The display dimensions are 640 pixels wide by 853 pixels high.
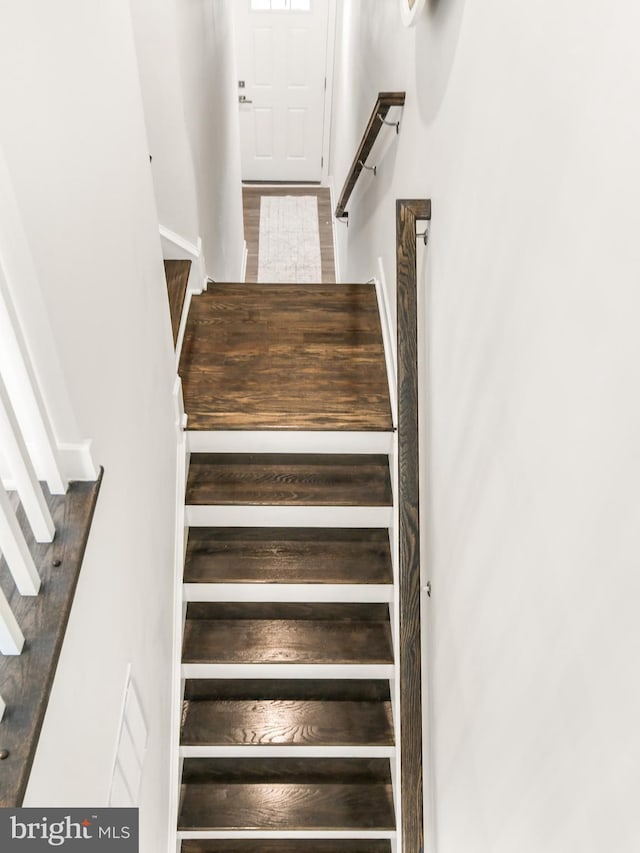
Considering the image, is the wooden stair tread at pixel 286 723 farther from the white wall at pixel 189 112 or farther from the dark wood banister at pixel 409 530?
the white wall at pixel 189 112

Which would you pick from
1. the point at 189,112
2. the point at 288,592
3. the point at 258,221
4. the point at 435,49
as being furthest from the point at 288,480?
the point at 258,221

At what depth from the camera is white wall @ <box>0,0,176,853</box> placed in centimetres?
126

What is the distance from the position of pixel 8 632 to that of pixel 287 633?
1674 millimetres

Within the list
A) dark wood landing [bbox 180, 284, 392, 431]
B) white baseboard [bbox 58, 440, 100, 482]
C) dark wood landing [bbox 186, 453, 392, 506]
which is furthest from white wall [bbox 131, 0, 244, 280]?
white baseboard [bbox 58, 440, 100, 482]

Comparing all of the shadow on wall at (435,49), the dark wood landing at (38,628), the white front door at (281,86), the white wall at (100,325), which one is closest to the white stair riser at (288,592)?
the white wall at (100,325)

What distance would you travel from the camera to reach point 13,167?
1150mm

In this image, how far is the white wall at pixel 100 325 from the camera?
1256 millimetres

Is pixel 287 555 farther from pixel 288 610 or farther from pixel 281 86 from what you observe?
pixel 281 86

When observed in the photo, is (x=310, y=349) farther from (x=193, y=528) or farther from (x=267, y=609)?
(x=267, y=609)

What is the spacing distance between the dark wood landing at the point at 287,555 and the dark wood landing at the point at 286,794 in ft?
2.31

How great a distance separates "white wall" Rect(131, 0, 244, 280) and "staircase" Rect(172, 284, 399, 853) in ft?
2.91

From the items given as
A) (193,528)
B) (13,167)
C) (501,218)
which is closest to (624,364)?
(501,218)

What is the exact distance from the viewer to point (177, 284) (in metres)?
3.45

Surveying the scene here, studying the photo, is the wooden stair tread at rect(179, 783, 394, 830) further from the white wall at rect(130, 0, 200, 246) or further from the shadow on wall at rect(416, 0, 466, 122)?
the white wall at rect(130, 0, 200, 246)
